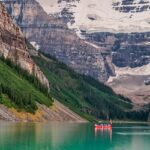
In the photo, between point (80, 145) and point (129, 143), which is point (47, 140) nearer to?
point (80, 145)

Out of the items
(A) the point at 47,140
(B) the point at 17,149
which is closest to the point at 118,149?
(A) the point at 47,140

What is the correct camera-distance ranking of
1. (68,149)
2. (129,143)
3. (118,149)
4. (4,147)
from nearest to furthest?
(4,147) < (68,149) < (118,149) < (129,143)

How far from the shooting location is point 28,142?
5714 inches

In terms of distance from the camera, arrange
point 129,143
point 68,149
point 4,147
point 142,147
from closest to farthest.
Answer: point 4,147 < point 68,149 < point 142,147 < point 129,143

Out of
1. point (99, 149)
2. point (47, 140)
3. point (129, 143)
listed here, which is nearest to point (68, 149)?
point (99, 149)

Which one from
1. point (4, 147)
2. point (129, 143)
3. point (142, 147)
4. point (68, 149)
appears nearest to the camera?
point (4, 147)

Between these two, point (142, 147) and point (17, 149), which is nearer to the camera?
point (17, 149)

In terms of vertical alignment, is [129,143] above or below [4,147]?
below

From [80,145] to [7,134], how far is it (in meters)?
19.3

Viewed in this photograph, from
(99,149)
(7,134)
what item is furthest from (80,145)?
(7,134)

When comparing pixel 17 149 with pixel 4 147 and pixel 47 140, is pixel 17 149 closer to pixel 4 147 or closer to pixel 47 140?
pixel 4 147

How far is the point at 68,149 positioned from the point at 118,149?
14.4 metres

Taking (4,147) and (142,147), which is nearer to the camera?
(4,147)

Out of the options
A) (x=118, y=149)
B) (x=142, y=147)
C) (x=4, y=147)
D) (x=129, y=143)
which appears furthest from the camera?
(x=129, y=143)
